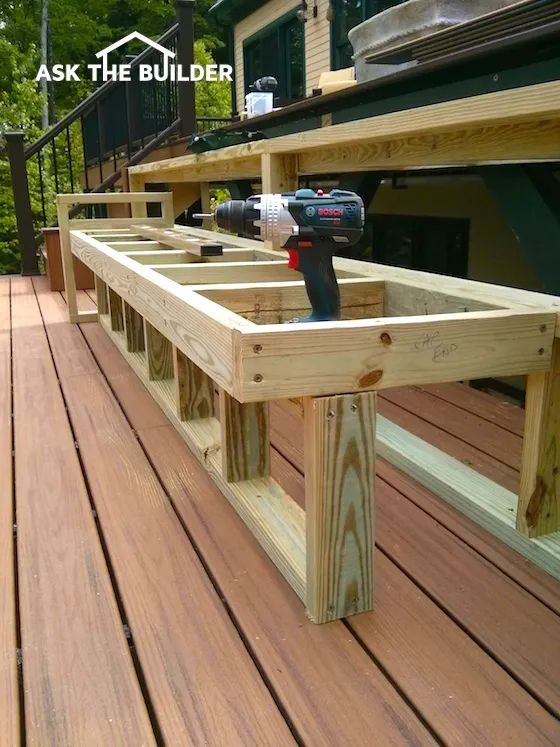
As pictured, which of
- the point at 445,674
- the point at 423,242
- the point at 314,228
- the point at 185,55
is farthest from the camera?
the point at 185,55

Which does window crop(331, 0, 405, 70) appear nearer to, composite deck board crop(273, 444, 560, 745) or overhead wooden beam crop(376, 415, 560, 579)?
overhead wooden beam crop(376, 415, 560, 579)

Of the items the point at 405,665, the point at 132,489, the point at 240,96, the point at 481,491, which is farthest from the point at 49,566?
the point at 240,96

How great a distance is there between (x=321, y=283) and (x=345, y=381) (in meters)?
0.51

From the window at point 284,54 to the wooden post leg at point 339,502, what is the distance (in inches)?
330

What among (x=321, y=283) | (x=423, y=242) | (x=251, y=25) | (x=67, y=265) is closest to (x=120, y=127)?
(x=251, y=25)

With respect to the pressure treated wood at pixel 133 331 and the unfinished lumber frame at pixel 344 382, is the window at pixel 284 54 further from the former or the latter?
the unfinished lumber frame at pixel 344 382

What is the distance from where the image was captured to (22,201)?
302 inches

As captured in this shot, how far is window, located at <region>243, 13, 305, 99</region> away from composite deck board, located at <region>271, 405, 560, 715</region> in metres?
8.09

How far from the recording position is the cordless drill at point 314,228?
1726 mm

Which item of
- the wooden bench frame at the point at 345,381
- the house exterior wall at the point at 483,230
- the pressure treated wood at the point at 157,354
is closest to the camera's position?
the wooden bench frame at the point at 345,381

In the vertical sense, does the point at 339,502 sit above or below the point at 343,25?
below

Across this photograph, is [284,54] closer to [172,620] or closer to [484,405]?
[484,405]

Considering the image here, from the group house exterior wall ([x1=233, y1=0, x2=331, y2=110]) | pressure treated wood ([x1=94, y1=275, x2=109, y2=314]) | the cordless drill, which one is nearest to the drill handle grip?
the cordless drill

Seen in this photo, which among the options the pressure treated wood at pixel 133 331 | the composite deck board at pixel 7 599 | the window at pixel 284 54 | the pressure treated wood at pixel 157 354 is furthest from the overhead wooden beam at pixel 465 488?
the window at pixel 284 54
